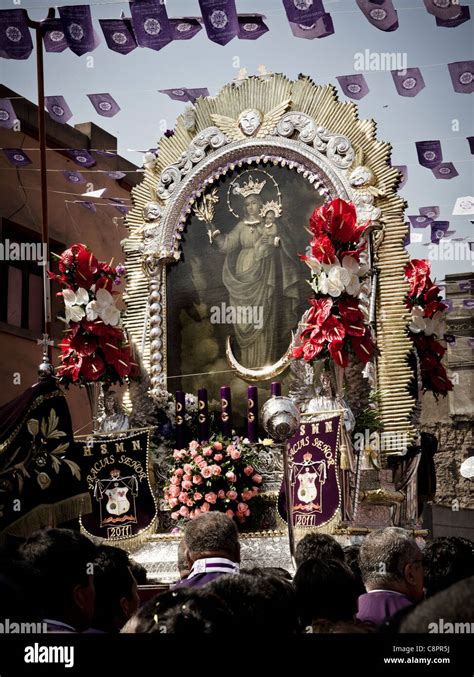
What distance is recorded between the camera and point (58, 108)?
981cm

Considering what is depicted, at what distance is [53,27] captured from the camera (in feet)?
26.4

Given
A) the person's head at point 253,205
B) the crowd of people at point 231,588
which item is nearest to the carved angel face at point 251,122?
the person's head at point 253,205

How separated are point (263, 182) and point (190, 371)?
1.75m

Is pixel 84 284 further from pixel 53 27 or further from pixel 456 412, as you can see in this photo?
pixel 456 412

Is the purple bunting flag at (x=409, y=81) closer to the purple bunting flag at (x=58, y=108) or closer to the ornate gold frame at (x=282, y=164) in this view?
the ornate gold frame at (x=282, y=164)

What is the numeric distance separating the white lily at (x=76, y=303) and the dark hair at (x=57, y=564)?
4.33m

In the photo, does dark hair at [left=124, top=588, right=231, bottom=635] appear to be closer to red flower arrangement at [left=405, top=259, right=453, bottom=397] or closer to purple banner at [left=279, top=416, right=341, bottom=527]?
purple banner at [left=279, top=416, right=341, bottom=527]

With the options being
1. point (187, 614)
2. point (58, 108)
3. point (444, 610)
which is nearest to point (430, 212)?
point (58, 108)

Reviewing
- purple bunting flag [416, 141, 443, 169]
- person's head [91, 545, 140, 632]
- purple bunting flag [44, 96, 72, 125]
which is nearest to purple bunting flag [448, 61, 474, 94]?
purple bunting flag [416, 141, 443, 169]

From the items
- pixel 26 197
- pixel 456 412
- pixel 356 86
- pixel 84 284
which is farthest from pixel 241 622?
pixel 456 412

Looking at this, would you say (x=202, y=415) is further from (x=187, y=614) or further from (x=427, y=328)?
(x=187, y=614)

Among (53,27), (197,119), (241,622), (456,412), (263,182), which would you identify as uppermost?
(53,27)

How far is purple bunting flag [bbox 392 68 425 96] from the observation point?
8969 mm

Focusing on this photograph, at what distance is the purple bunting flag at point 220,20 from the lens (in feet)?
24.9
